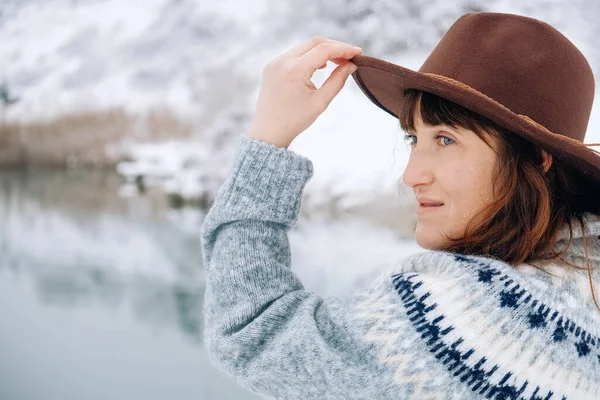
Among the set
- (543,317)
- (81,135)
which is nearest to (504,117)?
(543,317)

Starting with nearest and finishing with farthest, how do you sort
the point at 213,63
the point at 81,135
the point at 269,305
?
the point at 269,305 → the point at 213,63 → the point at 81,135

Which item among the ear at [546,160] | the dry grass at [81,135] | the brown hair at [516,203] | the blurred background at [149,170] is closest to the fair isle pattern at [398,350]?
the brown hair at [516,203]

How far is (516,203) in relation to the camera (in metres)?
0.61

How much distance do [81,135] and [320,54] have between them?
63.9 inches

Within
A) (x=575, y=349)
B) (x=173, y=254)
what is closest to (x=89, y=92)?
(x=173, y=254)

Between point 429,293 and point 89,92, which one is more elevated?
point 89,92

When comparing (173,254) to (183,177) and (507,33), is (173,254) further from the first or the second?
(507,33)

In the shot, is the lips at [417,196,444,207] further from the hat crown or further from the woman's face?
the hat crown

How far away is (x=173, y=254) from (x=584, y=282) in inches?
57.7

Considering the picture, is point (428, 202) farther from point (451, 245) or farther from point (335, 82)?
point (335, 82)

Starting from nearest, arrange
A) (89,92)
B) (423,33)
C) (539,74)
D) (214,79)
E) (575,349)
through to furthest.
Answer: (575,349)
(539,74)
(423,33)
(214,79)
(89,92)

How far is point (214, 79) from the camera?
5.95 ft

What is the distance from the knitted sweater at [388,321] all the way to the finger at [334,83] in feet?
0.28

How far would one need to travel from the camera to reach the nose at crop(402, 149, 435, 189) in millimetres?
643
